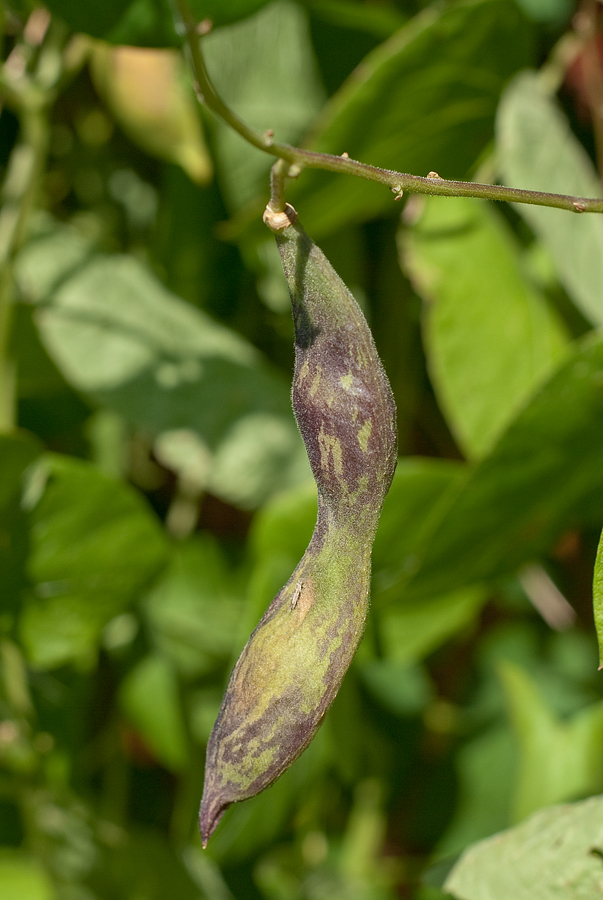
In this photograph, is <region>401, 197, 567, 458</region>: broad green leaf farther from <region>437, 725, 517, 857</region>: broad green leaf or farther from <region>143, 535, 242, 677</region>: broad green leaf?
<region>437, 725, 517, 857</region>: broad green leaf

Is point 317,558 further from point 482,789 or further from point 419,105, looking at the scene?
point 482,789

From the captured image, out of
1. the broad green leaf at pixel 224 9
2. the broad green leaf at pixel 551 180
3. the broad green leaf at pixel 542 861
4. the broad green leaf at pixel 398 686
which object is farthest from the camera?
the broad green leaf at pixel 398 686

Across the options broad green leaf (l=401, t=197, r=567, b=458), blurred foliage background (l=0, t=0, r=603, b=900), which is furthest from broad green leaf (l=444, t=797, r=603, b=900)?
broad green leaf (l=401, t=197, r=567, b=458)

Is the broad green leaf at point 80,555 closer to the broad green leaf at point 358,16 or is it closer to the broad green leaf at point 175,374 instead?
the broad green leaf at point 175,374

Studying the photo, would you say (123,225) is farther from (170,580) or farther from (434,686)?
(434,686)

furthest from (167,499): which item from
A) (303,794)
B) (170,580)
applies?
(303,794)

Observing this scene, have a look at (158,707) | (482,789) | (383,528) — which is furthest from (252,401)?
(482,789)

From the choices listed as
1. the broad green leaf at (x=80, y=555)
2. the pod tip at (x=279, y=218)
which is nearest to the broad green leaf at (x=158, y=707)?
the broad green leaf at (x=80, y=555)
